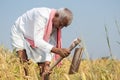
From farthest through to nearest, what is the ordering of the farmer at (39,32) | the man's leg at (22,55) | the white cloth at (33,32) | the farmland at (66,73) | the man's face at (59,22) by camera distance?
the man's leg at (22,55)
the white cloth at (33,32)
the farmer at (39,32)
the man's face at (59,22)
the farmland at (66,73)

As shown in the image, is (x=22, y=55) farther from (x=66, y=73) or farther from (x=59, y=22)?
(x=66, y=73)

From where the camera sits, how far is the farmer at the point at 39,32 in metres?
5.02

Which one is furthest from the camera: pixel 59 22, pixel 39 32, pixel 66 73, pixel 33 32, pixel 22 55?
pixel 22 55

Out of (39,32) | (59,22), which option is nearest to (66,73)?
(59,22)

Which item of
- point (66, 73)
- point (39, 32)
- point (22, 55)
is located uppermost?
point (39, 32)

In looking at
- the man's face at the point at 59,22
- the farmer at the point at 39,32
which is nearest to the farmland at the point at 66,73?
the farmer at the point at 39,32

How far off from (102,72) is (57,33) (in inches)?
126

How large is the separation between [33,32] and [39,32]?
0.24 meters

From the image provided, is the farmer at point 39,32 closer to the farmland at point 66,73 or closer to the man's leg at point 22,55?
the man's leg at point 22,55

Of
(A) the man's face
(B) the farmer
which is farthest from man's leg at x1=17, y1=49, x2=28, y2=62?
(A) the man's face

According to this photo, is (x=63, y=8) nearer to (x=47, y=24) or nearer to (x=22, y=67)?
(x=47, y=24)

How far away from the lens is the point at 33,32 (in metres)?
5.45

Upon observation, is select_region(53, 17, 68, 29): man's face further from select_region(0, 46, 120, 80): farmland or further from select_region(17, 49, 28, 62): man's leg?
select_region(17, 49, 28, 62): man's leg

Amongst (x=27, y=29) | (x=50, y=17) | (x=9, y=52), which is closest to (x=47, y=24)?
(x=50, y=17)
